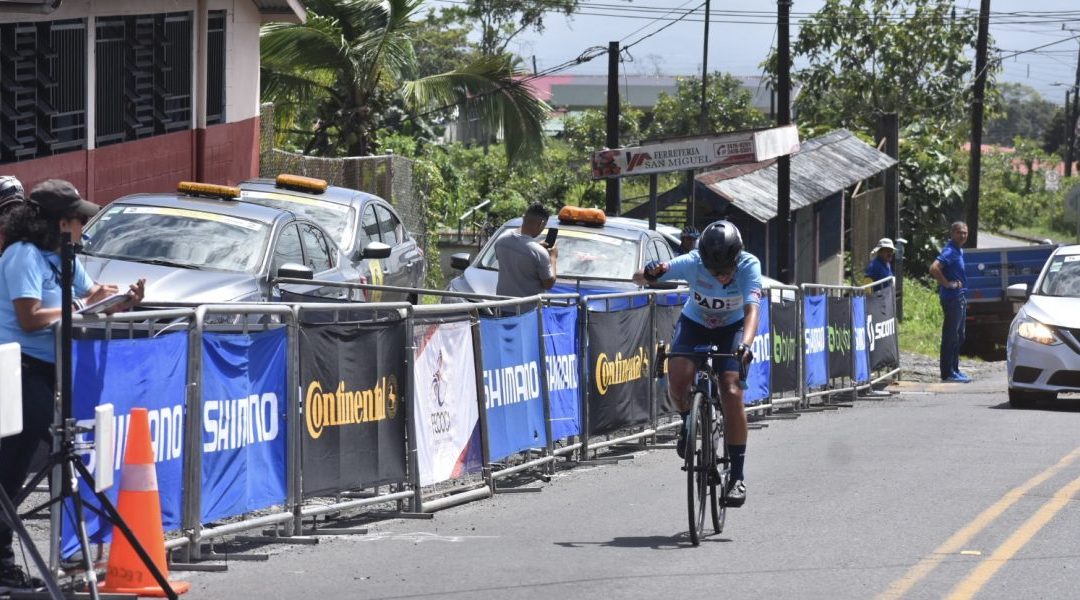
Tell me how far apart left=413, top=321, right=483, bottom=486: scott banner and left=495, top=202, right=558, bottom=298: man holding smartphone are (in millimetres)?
3047

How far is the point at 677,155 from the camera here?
2316cm

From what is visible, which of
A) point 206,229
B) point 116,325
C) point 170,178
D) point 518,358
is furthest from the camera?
point 170,178

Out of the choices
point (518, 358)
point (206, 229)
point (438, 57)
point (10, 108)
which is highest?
point (438, 57)

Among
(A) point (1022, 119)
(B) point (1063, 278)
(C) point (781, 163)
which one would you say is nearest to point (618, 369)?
(B) point (1063, 278)

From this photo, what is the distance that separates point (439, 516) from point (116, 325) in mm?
2853

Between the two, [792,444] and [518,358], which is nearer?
[518,358]

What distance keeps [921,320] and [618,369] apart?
2466 cm

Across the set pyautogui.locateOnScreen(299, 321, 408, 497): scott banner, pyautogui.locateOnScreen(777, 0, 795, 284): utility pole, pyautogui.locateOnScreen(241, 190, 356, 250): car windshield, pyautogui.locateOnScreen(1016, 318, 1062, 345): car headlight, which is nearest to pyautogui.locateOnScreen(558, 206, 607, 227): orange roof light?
pyautogui.locateOnScreen(241, 190, 356, 250): car windshield

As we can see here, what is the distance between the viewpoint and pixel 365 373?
9305 mm

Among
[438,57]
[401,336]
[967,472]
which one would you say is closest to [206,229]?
[401,336]

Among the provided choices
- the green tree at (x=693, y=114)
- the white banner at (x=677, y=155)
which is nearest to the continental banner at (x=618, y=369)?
the white banner at (x=677, y=155)

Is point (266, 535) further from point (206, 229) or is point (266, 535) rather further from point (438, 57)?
point (438, 57)

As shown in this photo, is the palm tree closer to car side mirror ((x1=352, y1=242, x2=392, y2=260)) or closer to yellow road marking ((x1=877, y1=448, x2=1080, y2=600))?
car side mirror ((x1=352, y1=242, x2=392, y2=260))

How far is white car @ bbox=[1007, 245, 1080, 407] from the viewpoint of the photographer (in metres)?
16.9
